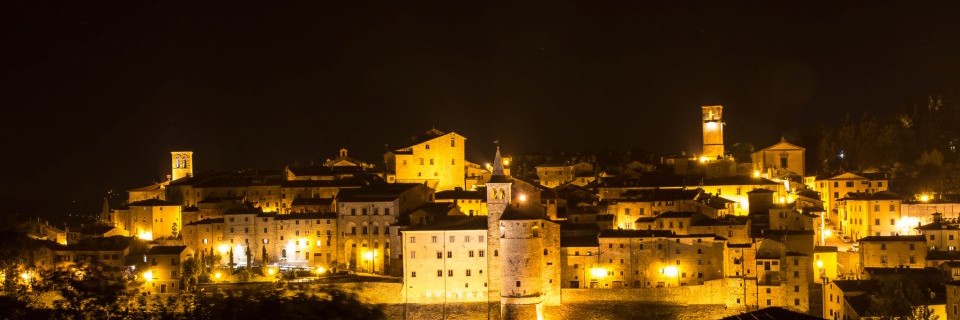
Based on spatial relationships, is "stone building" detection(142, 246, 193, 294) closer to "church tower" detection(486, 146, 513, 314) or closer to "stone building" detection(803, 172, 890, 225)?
"church tower" detection(486, 146, 513, 314)

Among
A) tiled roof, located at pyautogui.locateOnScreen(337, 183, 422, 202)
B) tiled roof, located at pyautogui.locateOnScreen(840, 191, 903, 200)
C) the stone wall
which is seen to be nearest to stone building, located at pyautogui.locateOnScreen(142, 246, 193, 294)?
tiled roof, located at pyautogui.locateOnScreen(337, 183, 422, 202)

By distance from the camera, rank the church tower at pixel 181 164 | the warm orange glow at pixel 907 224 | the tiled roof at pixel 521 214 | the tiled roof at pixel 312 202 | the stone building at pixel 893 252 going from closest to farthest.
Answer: the tiled roof at pixel 521 214, the stone building at pixel 893 252, the warm orange glow at pixel 907 224, the tiled roof at pixel 312 202, the church tower at pixel 181 164

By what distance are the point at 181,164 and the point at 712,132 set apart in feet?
96.8

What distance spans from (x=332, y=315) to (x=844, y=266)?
35.0 metres

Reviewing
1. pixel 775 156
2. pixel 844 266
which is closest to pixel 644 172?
pixel 775 156

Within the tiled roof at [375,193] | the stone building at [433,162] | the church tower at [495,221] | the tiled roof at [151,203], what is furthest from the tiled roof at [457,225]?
the tiled roof at [151,203]

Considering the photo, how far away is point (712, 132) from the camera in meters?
59.5

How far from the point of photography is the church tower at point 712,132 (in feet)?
195

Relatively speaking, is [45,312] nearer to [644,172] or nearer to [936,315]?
[936,315]

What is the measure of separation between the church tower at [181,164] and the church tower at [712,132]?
93.4ft

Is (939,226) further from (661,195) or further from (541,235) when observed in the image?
(541,235)

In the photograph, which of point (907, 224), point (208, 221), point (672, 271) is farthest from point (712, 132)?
point (208, 221)

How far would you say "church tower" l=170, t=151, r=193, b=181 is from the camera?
61.4m

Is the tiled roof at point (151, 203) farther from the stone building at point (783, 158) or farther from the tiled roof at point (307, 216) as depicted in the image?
the stone building at point (783, 158)
